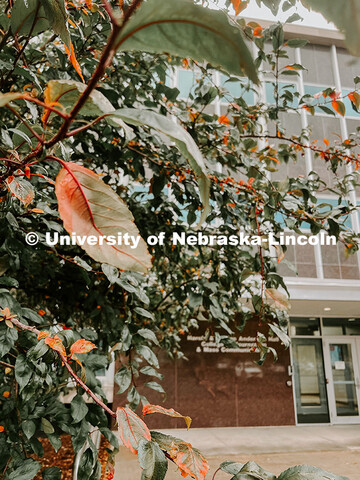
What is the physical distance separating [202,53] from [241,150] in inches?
105

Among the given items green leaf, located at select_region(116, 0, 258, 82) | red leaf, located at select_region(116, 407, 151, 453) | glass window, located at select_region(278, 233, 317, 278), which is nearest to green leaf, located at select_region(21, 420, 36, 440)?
red leaf, located at select_region(116, 407, 151, 453)

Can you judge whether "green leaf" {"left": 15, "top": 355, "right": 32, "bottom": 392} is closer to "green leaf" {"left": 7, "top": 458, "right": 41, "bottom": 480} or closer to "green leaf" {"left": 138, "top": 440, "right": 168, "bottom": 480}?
"green leaf" {"left": 7, "top": 458, "right": 41, "bottom": 480}

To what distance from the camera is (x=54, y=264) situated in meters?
2.68

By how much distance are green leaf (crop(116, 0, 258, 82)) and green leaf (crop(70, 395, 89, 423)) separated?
110cm

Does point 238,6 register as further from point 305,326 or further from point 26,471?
point 305,326

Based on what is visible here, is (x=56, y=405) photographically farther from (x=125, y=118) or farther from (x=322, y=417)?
(x=322, y=417)

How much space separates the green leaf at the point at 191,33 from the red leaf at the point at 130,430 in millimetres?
549

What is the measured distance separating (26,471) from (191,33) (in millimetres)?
1203

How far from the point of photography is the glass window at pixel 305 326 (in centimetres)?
958

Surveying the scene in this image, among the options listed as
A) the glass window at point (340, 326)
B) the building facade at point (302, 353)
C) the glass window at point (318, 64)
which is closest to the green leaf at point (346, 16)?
the building facade at point (302, 353)

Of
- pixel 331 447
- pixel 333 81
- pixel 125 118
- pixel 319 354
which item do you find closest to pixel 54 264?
pixel 125 118

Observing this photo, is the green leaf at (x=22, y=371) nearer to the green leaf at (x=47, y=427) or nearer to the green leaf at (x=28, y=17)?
the green leaf at (x=47, y=427)

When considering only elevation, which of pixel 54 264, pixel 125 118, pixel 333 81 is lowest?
pixel 125 118

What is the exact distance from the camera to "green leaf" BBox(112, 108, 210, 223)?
334mm
